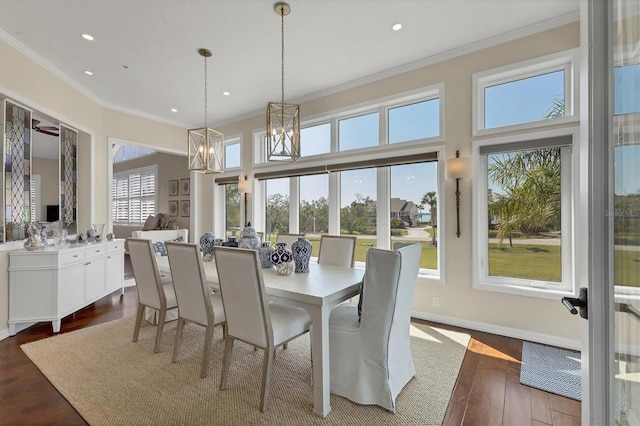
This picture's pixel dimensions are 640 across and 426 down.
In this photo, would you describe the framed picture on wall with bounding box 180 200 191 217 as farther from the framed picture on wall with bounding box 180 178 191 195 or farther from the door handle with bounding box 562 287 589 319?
the door handle with bounding box 562 287 589 319

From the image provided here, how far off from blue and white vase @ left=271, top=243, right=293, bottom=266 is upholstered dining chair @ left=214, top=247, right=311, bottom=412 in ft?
1.71

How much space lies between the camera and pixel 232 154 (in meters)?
6.08

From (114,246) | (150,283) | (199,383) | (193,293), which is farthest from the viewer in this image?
(114,246)

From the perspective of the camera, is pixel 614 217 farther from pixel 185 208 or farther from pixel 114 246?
pixel 185 208

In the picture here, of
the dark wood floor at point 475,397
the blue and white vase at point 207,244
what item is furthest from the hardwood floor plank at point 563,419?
the blue and white vase at point 207,244

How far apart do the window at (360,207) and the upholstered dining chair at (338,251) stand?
109cm

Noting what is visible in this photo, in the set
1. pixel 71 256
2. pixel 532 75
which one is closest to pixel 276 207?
pixel 71 256

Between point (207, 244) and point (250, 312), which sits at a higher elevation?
point (207, 244)

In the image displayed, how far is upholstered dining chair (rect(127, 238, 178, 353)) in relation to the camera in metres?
2.72

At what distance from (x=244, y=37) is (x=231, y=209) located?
3593mm

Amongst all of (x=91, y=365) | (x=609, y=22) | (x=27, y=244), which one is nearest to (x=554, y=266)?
(x=609, y=22)

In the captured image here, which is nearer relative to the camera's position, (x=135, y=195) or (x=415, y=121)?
(x=415, y=121)

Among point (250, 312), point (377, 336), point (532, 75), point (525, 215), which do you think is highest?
point (532, 75)

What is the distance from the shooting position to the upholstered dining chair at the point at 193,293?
232 cm
